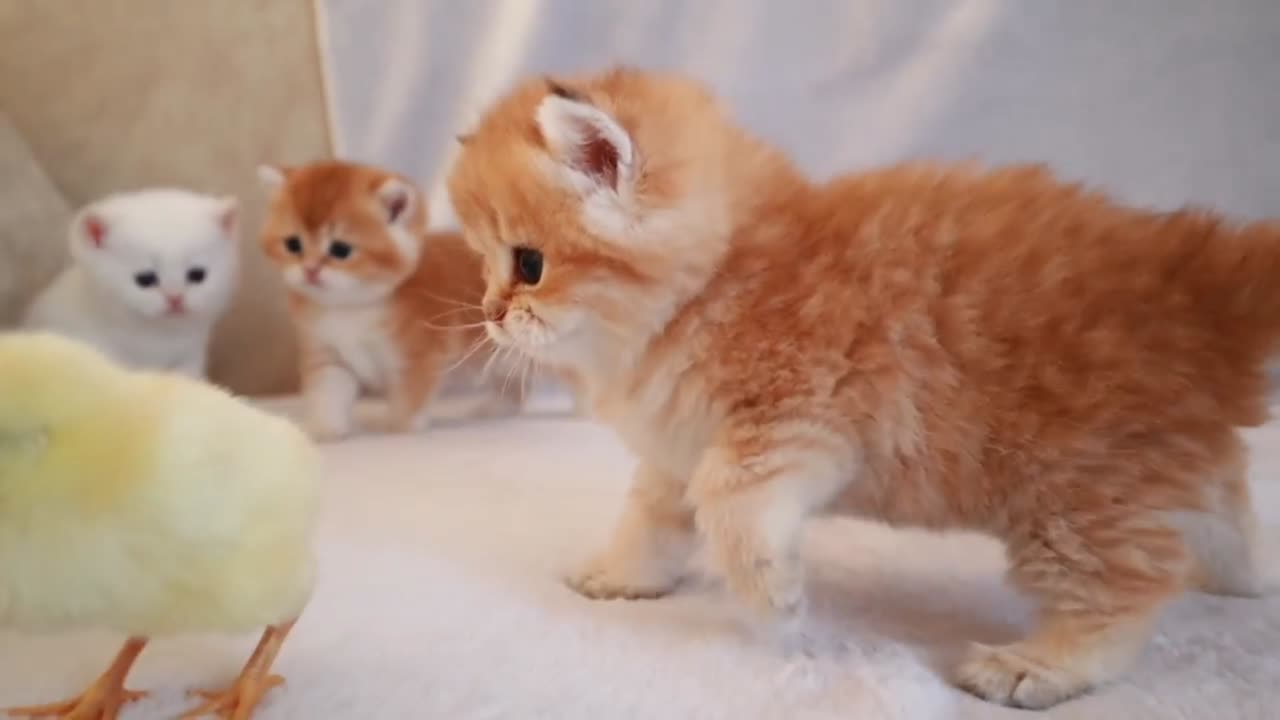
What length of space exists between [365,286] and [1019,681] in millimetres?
1249

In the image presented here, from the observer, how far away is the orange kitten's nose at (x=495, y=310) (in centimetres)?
88

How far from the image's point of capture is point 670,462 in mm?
914

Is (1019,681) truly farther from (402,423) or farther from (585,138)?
(402,423)

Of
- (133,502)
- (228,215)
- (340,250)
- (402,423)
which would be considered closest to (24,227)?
(228,215)

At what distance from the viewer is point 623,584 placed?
97 centimetres

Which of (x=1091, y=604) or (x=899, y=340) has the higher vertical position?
(x=899, y=340)

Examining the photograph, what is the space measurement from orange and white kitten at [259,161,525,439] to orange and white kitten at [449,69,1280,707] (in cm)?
84

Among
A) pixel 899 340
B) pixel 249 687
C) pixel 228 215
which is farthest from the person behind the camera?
pixel 228 215

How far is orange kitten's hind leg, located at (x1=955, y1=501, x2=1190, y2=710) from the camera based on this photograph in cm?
76

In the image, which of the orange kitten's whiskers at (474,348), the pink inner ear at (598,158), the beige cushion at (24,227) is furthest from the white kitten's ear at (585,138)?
the beige cushion at (24,227)

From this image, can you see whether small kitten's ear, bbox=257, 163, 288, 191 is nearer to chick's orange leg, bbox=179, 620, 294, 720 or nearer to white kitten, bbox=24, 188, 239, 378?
white kitten, bbox=24, 188, 239, 378

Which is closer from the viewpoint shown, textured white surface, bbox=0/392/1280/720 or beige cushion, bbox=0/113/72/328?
textured white surface, bbox=0/392/1280/720

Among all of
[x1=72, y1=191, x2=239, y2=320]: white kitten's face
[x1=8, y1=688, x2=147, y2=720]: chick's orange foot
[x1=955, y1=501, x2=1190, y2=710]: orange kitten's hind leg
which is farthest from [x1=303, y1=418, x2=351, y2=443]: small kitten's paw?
[x1=955, y1=501, x2=1190, y2=710]: orange kitten's hind leg

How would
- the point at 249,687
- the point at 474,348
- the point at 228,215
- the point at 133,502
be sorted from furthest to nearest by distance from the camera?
the point at 228,215
the point at 474,348
the point at 249,687
the point at 133,502
